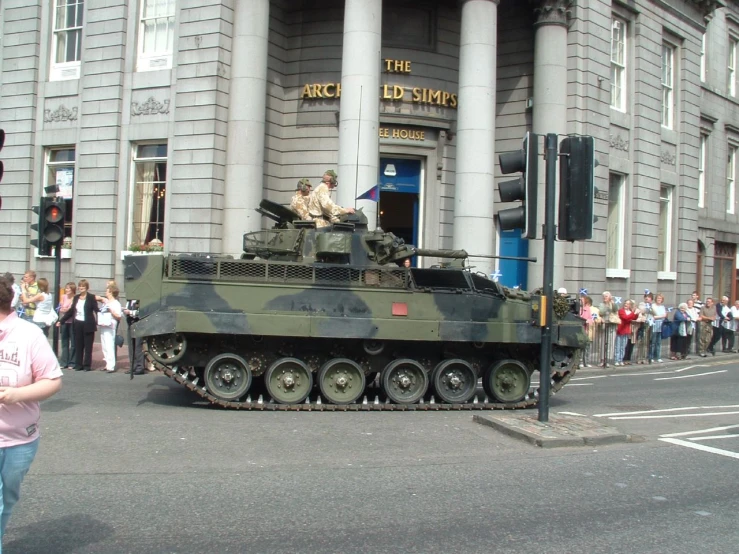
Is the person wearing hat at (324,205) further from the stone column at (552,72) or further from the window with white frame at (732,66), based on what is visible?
the window with white frame at (732,66)

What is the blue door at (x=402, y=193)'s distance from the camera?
2073 centimetres

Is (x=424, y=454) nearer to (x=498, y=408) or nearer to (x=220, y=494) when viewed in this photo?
(x=220, y=494)

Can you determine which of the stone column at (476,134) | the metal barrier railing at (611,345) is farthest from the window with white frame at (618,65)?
the metal barrier railing at (611,345)

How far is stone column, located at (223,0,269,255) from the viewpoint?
1791cm

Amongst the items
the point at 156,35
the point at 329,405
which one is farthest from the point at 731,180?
the point at 329,405

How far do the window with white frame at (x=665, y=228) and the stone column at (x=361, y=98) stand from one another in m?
12.0

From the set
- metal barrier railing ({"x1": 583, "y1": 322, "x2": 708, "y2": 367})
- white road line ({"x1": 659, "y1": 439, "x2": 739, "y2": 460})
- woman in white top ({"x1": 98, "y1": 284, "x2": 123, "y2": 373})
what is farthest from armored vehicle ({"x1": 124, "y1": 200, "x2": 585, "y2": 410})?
metal barrier railing ({"x1": 583, "y1": 322, "x2": 708, "y2": 367})

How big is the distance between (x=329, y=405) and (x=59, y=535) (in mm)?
5476

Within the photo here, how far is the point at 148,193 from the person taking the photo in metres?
19.5

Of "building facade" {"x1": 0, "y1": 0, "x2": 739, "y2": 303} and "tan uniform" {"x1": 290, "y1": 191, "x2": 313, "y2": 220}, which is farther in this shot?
"building facade" {"x1": 0, "y1": 0, "x2": 739, "y2": 303}

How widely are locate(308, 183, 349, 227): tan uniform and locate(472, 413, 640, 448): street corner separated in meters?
3.81

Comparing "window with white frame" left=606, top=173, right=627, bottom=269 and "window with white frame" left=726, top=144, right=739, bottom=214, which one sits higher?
"window with white frame" left=726, top=144, right=739, bottom=214

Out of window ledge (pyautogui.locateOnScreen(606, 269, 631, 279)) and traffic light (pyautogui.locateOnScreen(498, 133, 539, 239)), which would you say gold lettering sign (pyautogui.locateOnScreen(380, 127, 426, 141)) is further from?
traffic light (pyautogui.locateOnScreen(498, 133, 539, 239))

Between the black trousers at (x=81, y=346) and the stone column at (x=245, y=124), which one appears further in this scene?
the stone column at (x=245, y=124)
